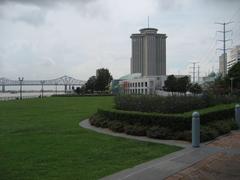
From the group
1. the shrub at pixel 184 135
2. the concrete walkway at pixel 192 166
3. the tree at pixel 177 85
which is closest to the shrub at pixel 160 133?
the shrub at pixel 184 135

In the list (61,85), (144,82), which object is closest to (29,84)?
(61,85)

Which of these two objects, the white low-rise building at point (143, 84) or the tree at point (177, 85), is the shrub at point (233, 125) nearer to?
the tree at point (177, 85)

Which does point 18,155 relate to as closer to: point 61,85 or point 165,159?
point 165,159

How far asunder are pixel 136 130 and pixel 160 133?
1.23 meters

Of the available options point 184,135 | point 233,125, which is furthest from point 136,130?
point 233,125

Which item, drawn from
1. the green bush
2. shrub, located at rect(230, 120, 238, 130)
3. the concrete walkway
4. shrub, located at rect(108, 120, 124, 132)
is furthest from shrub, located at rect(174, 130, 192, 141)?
shrub, located at rect(230, 120, 238, 130)

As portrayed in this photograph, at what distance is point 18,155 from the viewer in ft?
33.4

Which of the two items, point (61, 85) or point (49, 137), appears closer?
point (49, 137)

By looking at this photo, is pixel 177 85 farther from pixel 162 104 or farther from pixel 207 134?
pixel 207 134

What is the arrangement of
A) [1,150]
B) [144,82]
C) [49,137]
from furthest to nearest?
1. [144,82]
2. [49,137]
3. [1,150]

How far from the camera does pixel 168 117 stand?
1366 centimetres

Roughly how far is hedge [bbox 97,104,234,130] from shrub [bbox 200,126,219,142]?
0.60 meters

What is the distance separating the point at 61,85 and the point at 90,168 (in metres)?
185

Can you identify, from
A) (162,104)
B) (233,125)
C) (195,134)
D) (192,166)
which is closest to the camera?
(192,166)
